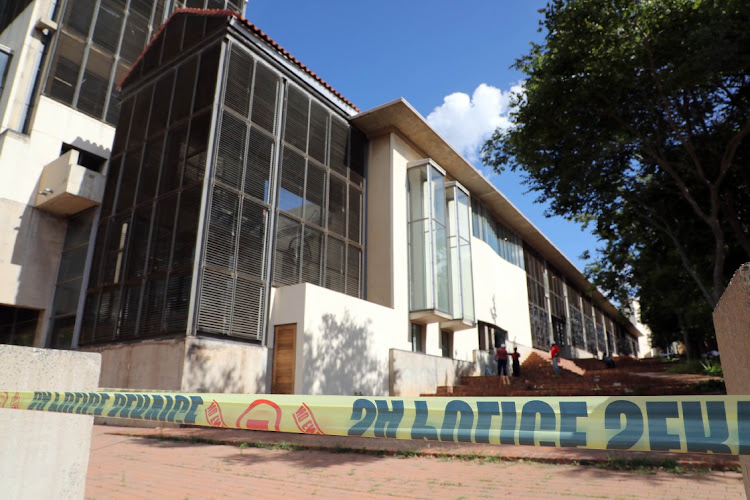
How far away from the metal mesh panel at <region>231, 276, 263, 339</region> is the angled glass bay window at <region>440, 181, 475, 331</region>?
29.3ft

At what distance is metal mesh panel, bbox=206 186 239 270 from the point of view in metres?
14.6

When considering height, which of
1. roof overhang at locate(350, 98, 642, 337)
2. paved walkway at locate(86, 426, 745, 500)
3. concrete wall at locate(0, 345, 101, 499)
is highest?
roof overhang at locate(350, 98, 642, 337)

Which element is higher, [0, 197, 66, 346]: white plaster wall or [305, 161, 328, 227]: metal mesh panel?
[305, 161, 328, 227]: metal mesh panel

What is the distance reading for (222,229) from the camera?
49.2 ft

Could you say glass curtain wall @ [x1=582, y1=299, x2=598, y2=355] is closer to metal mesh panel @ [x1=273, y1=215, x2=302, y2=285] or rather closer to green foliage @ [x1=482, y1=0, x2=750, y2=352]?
green foliage @ [x1=482, y1=0, x2=750, y2=352]

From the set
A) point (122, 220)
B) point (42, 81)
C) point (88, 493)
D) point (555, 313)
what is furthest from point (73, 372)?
point (555, 313)

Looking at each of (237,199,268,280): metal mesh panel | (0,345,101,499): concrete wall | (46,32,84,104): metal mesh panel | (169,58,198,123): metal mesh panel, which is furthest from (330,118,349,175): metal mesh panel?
(0,345,101,499): concrete wall

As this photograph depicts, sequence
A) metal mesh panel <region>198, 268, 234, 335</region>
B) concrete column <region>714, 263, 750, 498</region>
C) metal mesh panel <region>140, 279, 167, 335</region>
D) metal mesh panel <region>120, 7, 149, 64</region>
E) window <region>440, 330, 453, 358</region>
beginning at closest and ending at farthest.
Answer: concrete column <region>714, 263, 750, 498</region>, metal mesh panel <region>198, 268, 234, 335</region>, metal mesh panel <region>140, 279, 167, 335</region>, window <region>440, 330, 453, 358</region>, metal mesh panel <region>120, 7, 149, 64</region>

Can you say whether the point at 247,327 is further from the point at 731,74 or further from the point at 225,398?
the point at 731,74

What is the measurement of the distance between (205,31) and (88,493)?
16139mm

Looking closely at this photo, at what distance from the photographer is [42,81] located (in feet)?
65.3

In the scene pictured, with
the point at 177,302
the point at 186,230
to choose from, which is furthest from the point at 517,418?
the point at 186,230

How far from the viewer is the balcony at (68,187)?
18156mm

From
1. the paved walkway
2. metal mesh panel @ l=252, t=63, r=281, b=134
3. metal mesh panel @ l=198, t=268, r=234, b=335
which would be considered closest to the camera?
the paved walkway
